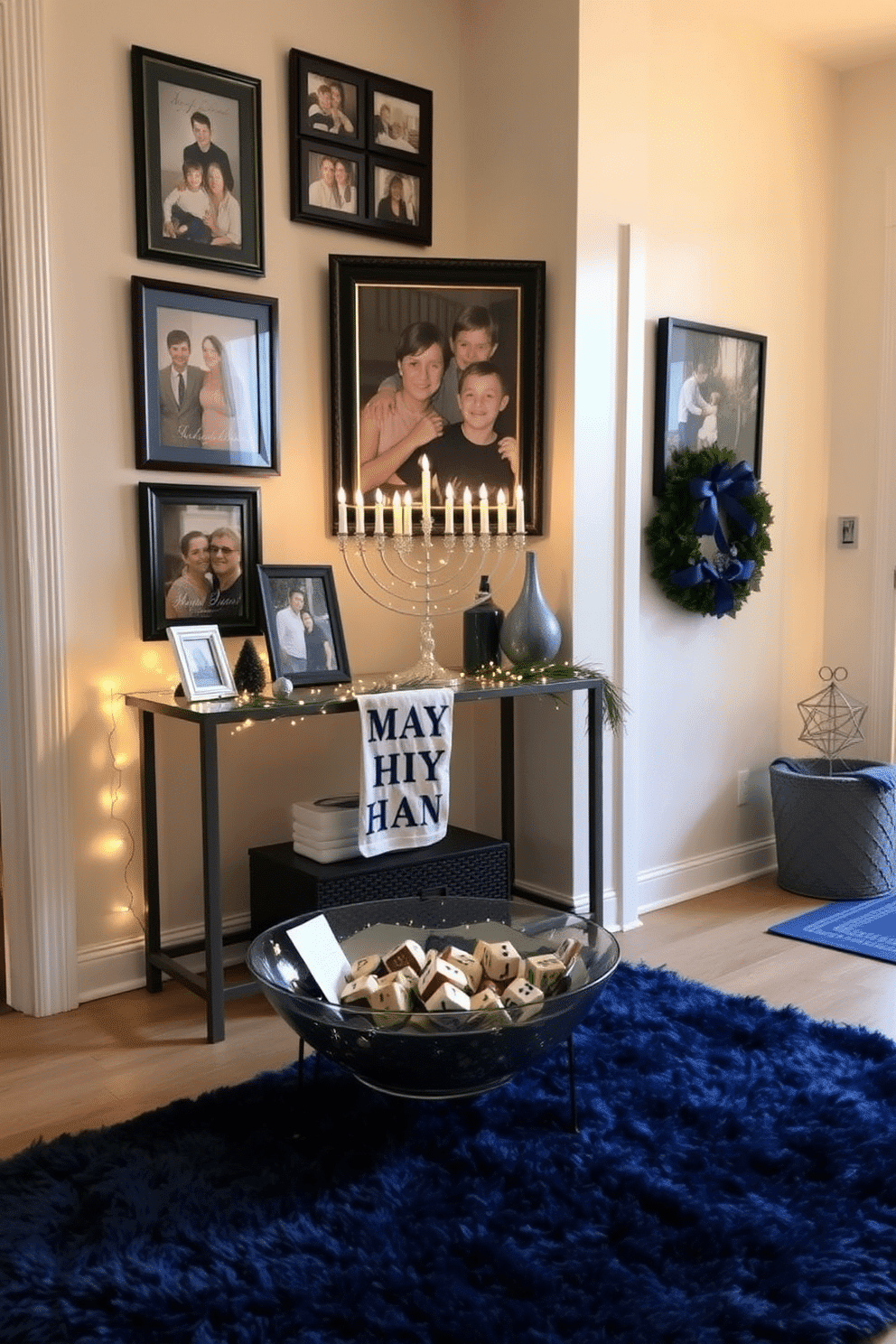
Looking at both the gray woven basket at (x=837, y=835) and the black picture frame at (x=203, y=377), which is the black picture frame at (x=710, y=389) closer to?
the gray woven basket at (x=837, y=835)

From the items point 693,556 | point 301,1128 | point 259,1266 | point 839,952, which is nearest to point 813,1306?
point 259,1266

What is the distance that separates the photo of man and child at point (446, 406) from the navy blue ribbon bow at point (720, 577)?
59 centimetres

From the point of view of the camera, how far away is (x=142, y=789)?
2.96 meters

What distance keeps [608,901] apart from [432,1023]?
1.63 m

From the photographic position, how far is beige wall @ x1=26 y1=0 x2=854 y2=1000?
2.87m

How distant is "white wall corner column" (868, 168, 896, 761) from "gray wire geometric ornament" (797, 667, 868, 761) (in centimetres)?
7

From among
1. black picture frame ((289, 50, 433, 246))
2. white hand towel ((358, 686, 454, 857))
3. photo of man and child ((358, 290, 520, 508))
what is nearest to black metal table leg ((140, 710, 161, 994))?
white hand towel ((358, 686, 454, 857))

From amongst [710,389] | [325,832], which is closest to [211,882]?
[325,832]

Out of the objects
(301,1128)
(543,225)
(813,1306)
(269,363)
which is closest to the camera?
(813,1306)

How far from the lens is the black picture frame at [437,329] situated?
3.27 meters

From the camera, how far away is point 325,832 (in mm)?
2916

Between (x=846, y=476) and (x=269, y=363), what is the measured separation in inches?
86.9

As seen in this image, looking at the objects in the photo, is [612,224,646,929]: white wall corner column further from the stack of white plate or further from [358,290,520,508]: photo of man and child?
the stack of white plate

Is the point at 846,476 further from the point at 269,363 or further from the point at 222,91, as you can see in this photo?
the point at 222,91
